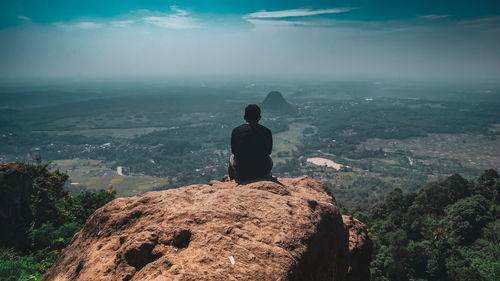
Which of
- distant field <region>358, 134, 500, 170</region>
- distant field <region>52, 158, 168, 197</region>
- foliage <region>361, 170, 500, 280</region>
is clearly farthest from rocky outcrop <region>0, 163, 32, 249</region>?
distant field <region>358, 134, 500, 170</region>

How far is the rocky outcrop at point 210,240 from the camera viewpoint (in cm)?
353

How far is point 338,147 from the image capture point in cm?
13525

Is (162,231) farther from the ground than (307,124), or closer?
farther from the ground

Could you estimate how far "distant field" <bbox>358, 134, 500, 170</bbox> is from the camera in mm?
110750

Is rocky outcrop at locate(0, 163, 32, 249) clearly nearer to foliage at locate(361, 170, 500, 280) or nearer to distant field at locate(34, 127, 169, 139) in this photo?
foliage at locate(361, 170, 500, 280)

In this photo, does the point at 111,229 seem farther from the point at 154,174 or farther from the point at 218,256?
the point at 154,174

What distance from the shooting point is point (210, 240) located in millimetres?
3885

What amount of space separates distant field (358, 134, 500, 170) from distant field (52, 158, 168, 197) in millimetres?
102090

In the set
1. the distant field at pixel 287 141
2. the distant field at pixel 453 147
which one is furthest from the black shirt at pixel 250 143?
the distant field at pixel 453 147

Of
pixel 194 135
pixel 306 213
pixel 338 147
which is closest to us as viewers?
pixel 306 213

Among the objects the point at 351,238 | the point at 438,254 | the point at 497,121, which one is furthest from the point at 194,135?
the point at 497,121

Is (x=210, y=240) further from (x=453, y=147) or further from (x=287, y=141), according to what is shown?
(x=453, y=147)

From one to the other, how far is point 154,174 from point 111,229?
99.9 metres

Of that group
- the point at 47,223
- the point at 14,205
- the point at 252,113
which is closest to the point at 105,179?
the point at 14,205
